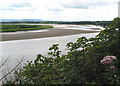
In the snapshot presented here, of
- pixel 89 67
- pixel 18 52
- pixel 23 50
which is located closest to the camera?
pixel 89 67

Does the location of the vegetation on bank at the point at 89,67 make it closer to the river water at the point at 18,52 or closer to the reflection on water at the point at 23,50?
the river water at the point at 18,52

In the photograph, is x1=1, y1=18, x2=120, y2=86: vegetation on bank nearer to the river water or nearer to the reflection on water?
the river water

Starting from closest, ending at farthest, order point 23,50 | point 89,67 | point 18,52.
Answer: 1. point 89,67
2. point 18,52
3. point 23,50

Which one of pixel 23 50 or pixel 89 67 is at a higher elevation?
pixel 89 67

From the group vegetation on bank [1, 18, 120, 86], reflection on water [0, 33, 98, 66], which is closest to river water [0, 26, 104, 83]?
reflection on water [0, 33, 98, 66]

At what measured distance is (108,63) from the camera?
8.36 ft

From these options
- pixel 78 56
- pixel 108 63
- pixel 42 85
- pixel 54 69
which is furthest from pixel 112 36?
pixel 42 85

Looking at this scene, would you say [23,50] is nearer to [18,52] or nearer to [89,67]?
[18,52]

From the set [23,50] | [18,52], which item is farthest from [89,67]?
[23,50]

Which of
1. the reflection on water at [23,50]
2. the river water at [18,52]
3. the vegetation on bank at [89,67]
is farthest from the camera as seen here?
the reflection on water at [23,50]

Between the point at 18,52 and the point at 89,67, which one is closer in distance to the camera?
the point at 89,67

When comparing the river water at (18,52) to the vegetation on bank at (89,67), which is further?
the river water at (18,52)

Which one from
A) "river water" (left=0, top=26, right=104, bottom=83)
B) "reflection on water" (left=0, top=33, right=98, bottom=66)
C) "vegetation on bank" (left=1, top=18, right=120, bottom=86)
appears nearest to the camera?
"vegetation on bank" (left=1, top=18, right=120, bottom=86)

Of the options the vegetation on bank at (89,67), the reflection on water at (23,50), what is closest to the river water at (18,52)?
the reflection on water at (23,50)
